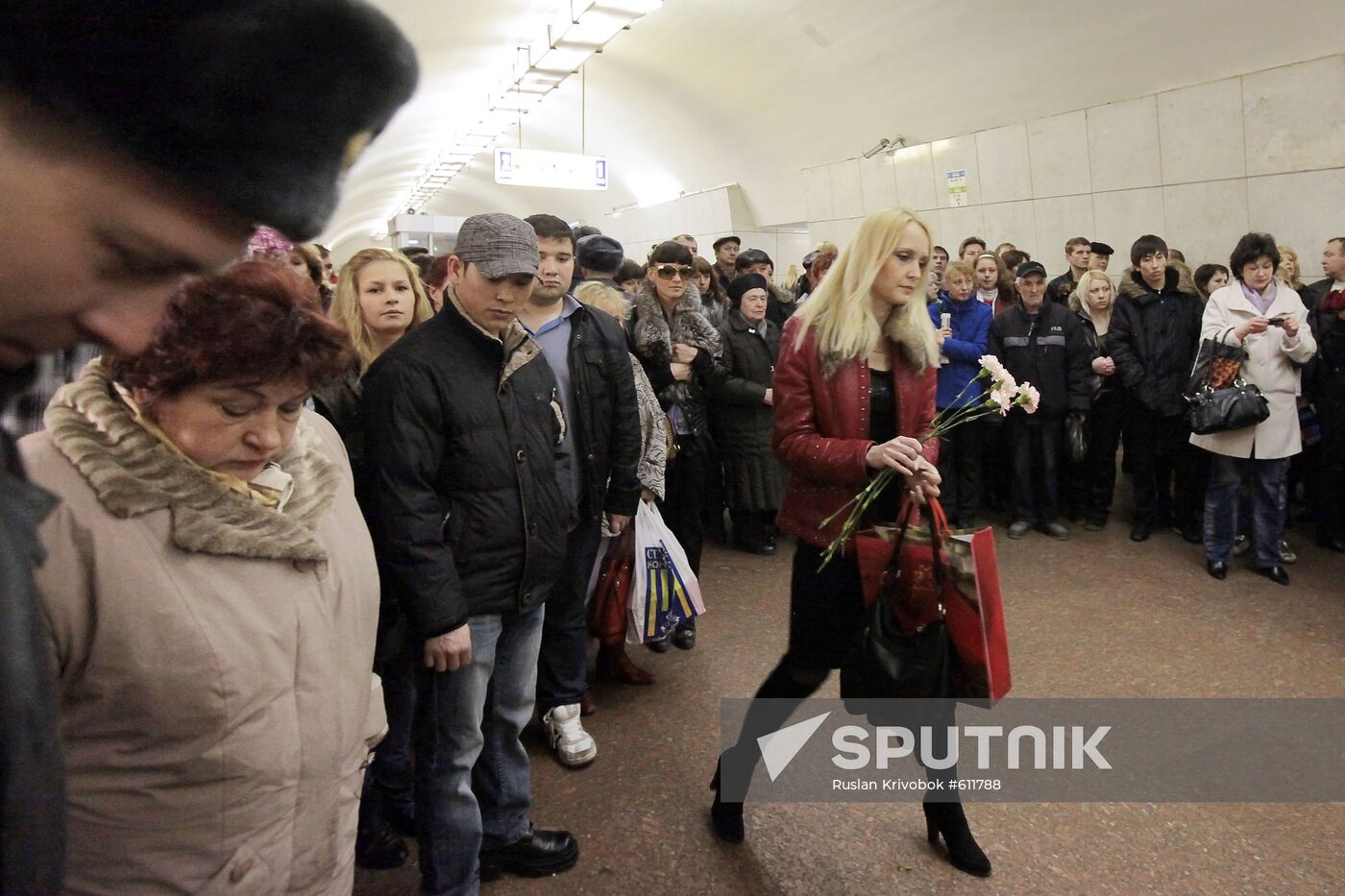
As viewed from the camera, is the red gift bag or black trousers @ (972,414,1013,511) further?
black trousers @ (972,414,1013,511)

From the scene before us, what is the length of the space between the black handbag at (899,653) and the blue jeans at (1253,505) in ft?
12.6

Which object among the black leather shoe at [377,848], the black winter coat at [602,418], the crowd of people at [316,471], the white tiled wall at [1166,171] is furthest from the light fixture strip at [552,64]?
the black leather shoe at [377,848]

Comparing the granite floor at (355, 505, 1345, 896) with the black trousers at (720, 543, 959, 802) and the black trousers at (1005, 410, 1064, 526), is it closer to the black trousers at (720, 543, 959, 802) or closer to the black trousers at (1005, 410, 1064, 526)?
the black trousers at (720, 543, 959, 802)

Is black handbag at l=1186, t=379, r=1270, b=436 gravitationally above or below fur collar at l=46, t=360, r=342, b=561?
below

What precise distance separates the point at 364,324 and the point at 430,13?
8.04 meters

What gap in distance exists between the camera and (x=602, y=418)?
2930mm

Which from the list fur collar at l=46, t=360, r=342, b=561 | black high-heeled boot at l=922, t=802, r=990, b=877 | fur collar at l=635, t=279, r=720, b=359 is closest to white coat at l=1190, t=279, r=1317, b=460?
fur collar at l=635, t=279, r=720, b=359

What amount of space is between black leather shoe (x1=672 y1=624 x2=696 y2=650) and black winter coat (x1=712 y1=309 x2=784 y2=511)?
1.50m

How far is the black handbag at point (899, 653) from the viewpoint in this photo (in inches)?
86.4

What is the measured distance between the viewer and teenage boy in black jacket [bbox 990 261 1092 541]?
5828 mm

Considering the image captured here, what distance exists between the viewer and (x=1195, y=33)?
292 inches

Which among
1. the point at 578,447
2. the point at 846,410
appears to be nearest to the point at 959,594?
the point at 846,410

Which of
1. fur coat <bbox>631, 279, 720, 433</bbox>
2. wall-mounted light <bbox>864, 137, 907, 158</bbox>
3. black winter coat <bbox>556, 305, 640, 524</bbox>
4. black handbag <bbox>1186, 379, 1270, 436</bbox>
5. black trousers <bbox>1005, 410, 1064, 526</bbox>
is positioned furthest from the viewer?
wall-mounted light <bbox>864, 137, 907, 158</bbox>

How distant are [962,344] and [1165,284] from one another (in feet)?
4.96
